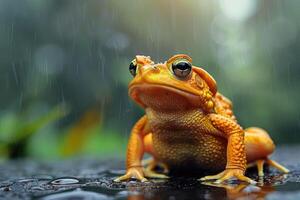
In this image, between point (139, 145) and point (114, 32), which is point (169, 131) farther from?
point (114, 32)

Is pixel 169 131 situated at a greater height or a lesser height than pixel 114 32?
lesser

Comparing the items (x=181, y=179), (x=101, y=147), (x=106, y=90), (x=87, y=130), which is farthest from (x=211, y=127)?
(x=106, y=90)

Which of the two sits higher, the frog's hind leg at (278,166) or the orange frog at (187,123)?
the orange frog at (187,123)

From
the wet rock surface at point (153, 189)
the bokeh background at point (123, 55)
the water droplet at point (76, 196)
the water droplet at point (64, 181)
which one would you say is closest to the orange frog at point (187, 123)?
the wet rock surface at point (153, 189)

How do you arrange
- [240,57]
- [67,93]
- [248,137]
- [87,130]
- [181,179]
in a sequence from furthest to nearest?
1. [240,57]
2. [67,93]
3. [87,130]
4. [248,137]
5. [181,179]

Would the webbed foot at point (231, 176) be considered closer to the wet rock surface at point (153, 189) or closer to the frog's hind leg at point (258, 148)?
the wet rock surface at point (153, 189)

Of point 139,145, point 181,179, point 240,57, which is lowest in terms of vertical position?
point 181,179

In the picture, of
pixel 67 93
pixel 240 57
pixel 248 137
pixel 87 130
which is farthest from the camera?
pixel 240 57

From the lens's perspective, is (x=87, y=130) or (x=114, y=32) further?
(x=114, y=32)
